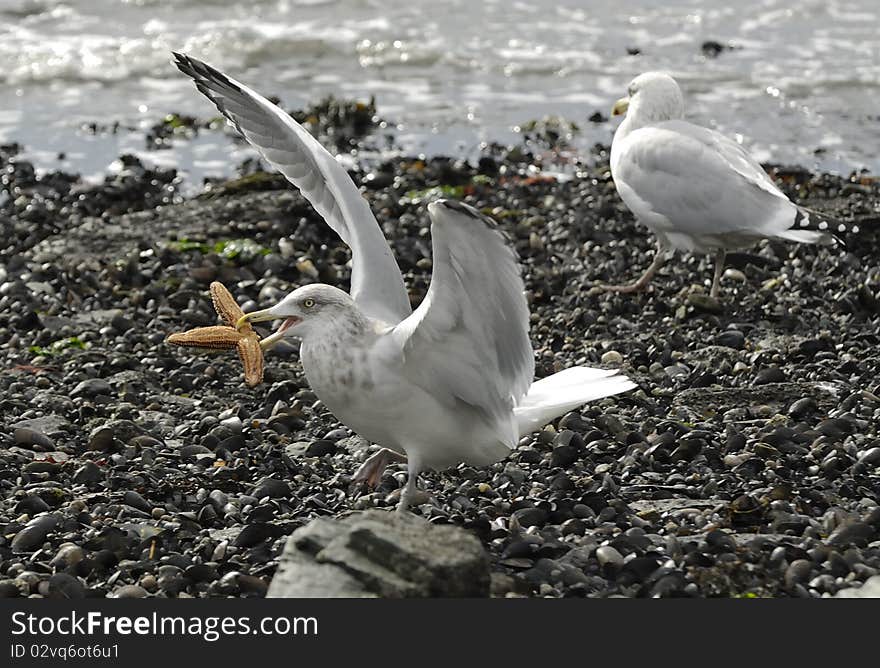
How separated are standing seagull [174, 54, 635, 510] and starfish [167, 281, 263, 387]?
0.12 meters

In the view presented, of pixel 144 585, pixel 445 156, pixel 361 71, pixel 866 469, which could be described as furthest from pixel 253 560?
pixel 361 71

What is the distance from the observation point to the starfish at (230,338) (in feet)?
17.6

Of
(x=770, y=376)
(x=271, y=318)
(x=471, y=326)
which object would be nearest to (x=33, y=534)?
(x=271, y=318)

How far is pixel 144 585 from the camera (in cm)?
477

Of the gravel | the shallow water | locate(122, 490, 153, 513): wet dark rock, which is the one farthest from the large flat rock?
the shallow water

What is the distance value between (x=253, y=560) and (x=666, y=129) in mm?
5195

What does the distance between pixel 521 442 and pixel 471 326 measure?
1.62 m

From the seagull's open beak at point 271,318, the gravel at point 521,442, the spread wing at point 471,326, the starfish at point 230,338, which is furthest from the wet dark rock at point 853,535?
the starfish at point 230,338

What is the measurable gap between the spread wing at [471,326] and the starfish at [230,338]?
68 centimetres

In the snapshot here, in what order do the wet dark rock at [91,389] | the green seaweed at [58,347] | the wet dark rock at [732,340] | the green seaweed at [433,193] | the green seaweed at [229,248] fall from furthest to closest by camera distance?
the green seaweed at [433,193]
the green seaweed at [229,248]
the green seaweed at [58,347]
the wet dark rock at [732,340]
the wet dark rock at [91,389]

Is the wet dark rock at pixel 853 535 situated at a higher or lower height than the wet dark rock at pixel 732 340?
higher

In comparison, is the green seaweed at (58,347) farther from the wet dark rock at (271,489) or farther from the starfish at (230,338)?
the wet dark rock at (271,489)

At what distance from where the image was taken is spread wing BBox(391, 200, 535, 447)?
4.32m

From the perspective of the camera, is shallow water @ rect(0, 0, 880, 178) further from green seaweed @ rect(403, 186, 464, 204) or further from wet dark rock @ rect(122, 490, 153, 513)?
wet dark rock @ rect(122, 490, 153, 513)
